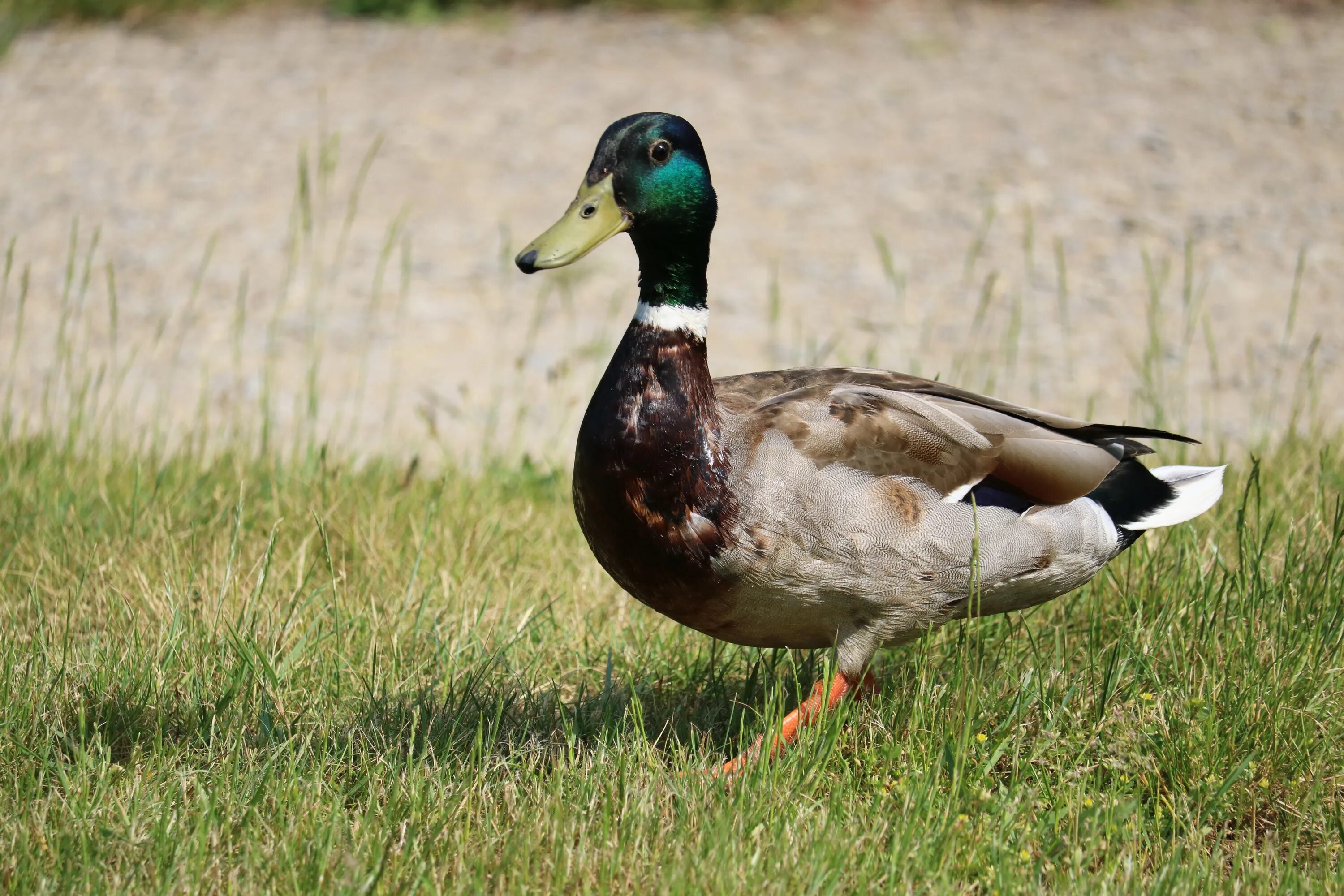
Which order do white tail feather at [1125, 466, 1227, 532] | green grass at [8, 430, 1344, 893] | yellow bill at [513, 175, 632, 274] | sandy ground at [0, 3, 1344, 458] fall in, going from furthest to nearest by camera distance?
sandy ground at [0, 3, 1344, 458] → white tail feather at [1125, 466, 1227, 532] → yellow bill at [513, 175, 632, 274] → green grass at [8, 430, 1344, 893]

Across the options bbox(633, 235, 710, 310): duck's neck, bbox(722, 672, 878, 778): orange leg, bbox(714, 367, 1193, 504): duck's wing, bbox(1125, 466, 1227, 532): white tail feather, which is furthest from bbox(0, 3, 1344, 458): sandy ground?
bbox(722, 672, 878, 778): orange leg

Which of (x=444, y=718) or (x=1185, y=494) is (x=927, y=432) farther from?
(x=444, y=718)

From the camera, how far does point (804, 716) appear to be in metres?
2.77

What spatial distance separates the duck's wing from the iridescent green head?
341 mm

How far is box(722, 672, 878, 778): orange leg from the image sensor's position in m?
2.62

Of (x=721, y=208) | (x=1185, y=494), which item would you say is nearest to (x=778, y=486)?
(x=1185, y=494)

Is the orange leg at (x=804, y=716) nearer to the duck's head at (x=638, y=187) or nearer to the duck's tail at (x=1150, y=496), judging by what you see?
the duck's tail at (x=1150, y=496)

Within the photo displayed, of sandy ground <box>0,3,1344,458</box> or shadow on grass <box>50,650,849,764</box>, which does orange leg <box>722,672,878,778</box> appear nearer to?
shadow on grass <box>50,650,849,764</box>

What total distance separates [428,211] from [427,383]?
5.76ft

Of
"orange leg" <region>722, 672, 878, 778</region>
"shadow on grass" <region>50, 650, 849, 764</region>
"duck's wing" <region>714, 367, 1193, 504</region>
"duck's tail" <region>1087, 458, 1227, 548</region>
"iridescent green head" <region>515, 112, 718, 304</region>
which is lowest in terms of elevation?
"shadow on grass" <region>50, 650, 849, 764</region>

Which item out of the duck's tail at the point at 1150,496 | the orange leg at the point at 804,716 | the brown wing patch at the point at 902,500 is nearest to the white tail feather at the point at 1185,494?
the duck's tail at the point at 1150,496

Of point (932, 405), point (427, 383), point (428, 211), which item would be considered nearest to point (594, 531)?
point (932, 405)

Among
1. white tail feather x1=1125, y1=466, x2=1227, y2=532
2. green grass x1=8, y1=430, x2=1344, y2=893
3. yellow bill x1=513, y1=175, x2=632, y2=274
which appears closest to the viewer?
green grass x1=8, y1=430, x2=1344, y2=893

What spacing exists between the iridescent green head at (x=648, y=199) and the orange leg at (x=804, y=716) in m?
0.84
